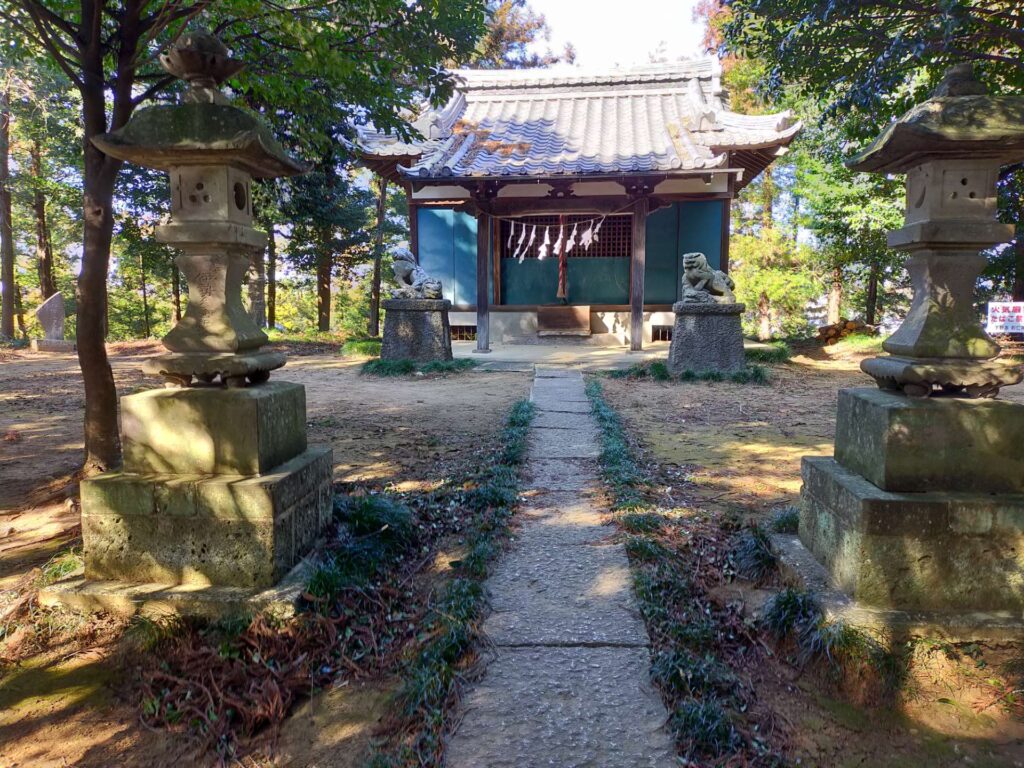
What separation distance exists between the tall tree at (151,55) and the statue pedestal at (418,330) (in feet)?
17.6

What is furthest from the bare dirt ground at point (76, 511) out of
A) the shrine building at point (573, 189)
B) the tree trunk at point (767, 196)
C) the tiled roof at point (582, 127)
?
the tree trunk at point (767, 196)

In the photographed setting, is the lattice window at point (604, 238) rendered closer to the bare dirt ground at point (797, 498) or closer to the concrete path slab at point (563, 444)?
the bare dirt ground at point (797, 498)

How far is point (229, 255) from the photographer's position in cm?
250

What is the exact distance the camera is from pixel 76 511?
348 cm

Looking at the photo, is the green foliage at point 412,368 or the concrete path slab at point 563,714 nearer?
the concrete path slab at point 563,714

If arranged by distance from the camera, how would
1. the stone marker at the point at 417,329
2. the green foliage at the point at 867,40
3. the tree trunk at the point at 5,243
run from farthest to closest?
1. the tree trunk at the point at 5,243
2. the stone marker at the point at 417,329
3. the green foliage at the point at 867,40

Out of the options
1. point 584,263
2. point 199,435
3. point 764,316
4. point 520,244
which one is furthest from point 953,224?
point 764,316

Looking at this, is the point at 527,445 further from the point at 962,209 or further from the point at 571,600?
the point at 962,209

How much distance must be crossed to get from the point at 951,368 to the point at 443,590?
211cm

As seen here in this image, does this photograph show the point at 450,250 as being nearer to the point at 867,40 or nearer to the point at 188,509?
the point at 867,40

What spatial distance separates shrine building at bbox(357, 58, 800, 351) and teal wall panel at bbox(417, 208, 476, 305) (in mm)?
28

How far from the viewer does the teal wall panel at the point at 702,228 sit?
12.1 m

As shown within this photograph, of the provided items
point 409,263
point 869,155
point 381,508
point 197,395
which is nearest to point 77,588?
point 197,395

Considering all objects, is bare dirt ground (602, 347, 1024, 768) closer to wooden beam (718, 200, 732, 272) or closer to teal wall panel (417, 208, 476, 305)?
wooden beam (718, 200, 732, 272)
